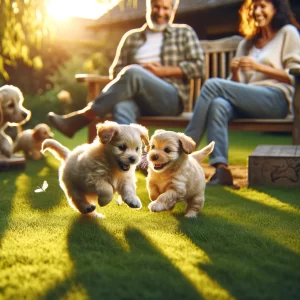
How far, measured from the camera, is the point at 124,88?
4438mm

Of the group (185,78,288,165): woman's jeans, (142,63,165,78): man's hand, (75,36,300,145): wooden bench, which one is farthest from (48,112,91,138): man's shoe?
(185,78,288,165): woman's jeans

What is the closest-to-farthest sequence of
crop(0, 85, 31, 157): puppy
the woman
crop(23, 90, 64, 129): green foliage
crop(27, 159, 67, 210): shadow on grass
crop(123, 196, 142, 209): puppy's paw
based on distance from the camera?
crop(123, 196, 142, 209): puppy's paw, crop(27, 159, 67, 210): shadow on grass, the woman, crop(0, 85, 31, 157): puppy, crop(23, 90, 64, 129): green foliage

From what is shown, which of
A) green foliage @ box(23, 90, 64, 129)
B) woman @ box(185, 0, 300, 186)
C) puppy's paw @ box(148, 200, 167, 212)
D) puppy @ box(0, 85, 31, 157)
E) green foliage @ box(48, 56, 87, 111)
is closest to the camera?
puppy's paw @ box(148, 200, 167, 212)

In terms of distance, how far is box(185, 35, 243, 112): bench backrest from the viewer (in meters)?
5.90

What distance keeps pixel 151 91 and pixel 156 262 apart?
266 cm

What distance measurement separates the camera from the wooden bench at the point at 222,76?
4219 mm

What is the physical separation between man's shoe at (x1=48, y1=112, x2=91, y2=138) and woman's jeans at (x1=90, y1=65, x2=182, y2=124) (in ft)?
1.23

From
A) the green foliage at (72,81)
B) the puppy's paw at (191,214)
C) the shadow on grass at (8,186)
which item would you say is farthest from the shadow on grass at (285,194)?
the green foliage at (72,81)

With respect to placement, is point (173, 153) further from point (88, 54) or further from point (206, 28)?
point (88, 54)

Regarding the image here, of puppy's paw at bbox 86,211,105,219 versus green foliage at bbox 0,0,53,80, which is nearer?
puppy's paw at bbox 86,211,105,219

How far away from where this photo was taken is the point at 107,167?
8.38 feet

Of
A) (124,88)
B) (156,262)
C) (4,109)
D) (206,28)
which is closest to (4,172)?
(4,109)

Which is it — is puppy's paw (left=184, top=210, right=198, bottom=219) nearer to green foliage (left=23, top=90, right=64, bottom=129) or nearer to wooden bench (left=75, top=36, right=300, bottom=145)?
wooden bench (left=75, top=36, right=300, bottom=145)

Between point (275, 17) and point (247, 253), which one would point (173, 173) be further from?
point (275, 17)
